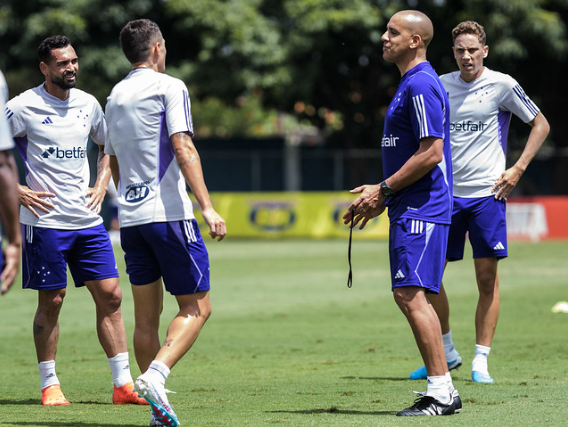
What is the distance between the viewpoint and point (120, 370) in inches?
258

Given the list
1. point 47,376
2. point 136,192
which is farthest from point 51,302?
point 136,192

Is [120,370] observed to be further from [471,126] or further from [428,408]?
[471,126]

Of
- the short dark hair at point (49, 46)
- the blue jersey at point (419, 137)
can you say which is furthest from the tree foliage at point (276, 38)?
the blue jersey at point (419, 137)

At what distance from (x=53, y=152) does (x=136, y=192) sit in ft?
4.14

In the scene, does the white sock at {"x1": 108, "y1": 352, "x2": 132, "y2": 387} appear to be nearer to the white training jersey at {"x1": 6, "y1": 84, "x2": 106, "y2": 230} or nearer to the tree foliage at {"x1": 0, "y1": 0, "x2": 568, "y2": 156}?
the white training jersey at {"x1": 6, "y1": 84, "x2": 106, "y2": 230}

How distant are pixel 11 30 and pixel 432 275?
90.0ft

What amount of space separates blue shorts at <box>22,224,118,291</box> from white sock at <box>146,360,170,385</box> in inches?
58.0

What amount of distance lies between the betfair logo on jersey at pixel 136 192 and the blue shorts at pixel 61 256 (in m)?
1.17

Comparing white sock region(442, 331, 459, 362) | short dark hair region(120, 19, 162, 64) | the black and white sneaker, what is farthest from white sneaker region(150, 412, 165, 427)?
white sock region(442, 331, 459, 362)

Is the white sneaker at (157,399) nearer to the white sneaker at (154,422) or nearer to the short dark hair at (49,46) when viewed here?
the white sneaker at (154,422)

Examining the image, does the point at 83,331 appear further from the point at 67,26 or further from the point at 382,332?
the point at 67,26

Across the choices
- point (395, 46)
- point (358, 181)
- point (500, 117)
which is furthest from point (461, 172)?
point (358, 181)

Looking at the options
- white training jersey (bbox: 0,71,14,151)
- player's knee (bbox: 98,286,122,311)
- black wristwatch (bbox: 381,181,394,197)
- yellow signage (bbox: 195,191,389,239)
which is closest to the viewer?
white training jersey (bbox: 0,71,14,151)

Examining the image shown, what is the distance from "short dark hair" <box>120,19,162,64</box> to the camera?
18.5 ft
